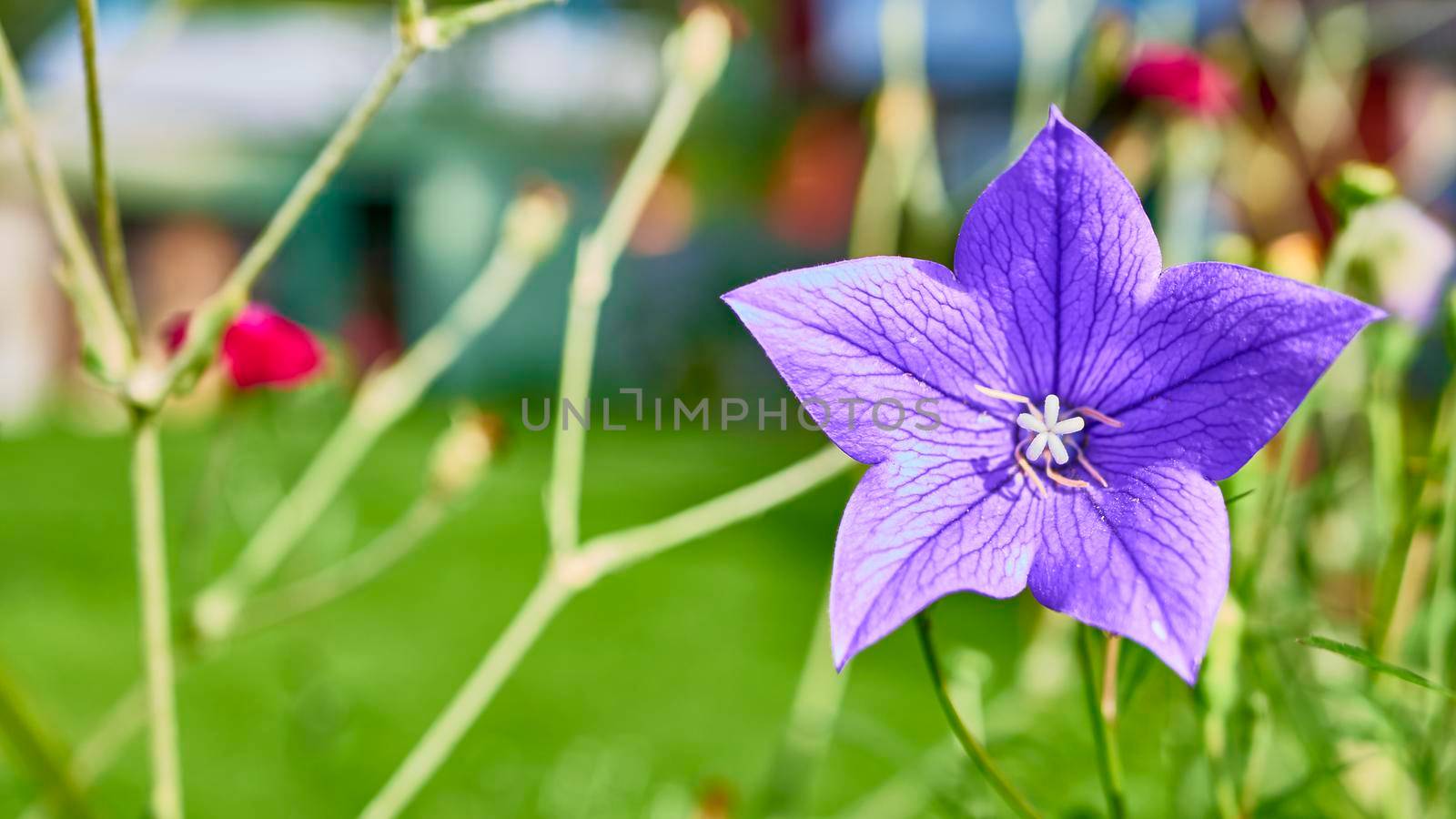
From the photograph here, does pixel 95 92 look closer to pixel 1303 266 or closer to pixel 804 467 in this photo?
pixel 804 467

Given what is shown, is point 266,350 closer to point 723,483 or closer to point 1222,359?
point 1222,359

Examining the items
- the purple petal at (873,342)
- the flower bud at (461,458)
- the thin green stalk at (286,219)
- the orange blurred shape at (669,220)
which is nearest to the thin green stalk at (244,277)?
the thin green stalk at (286,219)

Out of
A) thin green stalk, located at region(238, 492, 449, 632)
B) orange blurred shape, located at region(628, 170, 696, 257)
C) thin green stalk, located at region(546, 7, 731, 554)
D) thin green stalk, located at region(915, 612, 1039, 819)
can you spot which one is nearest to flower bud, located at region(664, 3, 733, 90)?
thin green stalk, located at region(546, 7, 731, 554)

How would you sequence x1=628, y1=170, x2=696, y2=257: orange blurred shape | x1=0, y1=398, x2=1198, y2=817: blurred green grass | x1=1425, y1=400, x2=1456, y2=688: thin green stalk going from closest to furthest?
1. x1=1425, y1=400, x2=1456, y2=688: thin green stalk
2. x1=0, y1=398, x2=1198, y2=817: blurred green grass
3. x1=628, y1=170, x2=696, y2=257: orange blurred shape

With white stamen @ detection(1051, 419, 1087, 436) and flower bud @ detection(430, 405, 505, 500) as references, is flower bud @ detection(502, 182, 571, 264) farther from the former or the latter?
white stamen @ detection(1051, 419, 1087, 436)

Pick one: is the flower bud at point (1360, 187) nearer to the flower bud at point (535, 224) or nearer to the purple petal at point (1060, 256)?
the purple petal at point (1060, 256)

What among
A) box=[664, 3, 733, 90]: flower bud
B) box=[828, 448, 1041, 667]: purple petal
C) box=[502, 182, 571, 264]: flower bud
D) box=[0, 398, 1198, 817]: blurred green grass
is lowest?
box=[0, 398, 1198, 817]: blurred green grass
